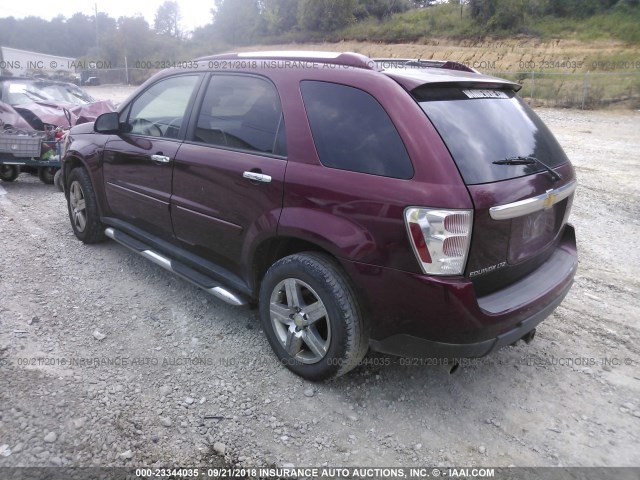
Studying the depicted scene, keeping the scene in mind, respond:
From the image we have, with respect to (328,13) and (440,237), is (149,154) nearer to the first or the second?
(440,237)

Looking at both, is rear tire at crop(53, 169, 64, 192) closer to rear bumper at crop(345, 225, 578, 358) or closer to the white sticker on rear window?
rear bumper at crop(345, 225, 578, 358)

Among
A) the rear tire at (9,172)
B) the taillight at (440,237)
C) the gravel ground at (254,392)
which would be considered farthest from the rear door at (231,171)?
the rear tire at (9,172)

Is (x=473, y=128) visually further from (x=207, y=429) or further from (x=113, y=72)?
(x=113, y=72)

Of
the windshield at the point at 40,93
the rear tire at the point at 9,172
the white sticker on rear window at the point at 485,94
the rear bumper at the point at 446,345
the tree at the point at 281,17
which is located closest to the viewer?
the rear bumper at the point at 446,345

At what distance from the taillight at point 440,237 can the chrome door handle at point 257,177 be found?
3.14 ft

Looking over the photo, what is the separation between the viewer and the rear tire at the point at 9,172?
789 centimetres

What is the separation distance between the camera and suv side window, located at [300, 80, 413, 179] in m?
2.51

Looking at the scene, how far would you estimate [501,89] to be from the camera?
10.00 feet

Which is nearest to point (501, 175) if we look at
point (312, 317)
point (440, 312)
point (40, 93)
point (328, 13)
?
point (440, 312)

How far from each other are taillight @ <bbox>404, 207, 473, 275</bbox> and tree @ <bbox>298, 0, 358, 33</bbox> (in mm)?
55305

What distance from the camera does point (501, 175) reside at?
2521 mm

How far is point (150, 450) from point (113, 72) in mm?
48940

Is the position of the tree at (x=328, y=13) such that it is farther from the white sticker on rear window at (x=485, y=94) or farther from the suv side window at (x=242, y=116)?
the white sticker on rear window at (x=485, y=94)

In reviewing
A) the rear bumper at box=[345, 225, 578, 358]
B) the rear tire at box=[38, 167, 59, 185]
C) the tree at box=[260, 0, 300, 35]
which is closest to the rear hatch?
the rear bumper at box=[345, 225, 578, 358]
